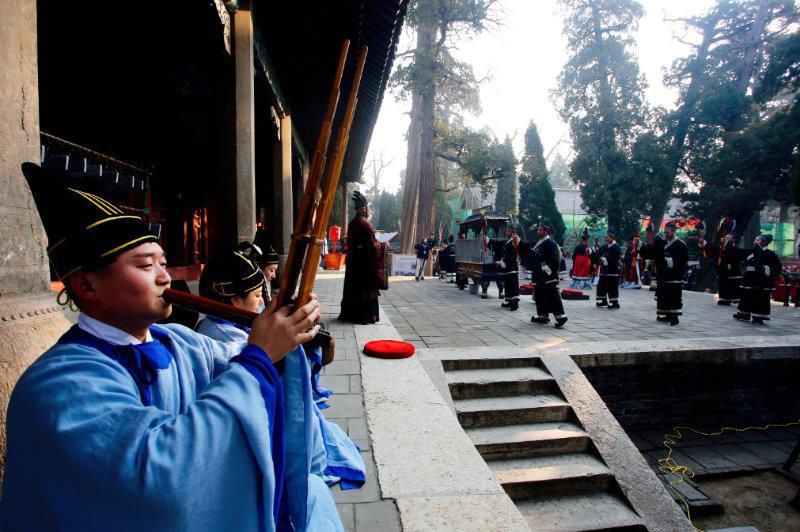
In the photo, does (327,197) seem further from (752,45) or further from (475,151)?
(752,45)

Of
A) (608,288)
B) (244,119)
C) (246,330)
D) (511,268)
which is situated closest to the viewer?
(246,330)

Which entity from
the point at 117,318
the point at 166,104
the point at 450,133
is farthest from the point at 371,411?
the point at 450,133

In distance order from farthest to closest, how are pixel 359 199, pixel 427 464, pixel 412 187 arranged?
pixel 412 187 → pixel 359 199 → pixel 427 464

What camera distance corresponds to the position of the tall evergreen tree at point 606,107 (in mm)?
19906

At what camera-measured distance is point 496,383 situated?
15.8ft

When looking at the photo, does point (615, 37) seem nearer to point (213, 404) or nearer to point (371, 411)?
point (371, 411)

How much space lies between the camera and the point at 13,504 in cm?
96

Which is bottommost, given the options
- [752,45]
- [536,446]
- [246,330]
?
[536,446]

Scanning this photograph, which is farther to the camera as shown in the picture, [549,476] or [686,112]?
[686,112]

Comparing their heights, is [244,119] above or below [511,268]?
above

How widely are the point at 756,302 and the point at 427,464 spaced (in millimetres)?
8985

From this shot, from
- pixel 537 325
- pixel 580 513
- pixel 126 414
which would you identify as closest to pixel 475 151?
pixel 537 325

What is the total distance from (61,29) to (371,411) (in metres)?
5.20

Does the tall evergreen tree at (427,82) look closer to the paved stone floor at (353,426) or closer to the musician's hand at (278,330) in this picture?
the paved stone floor at (353,426)
